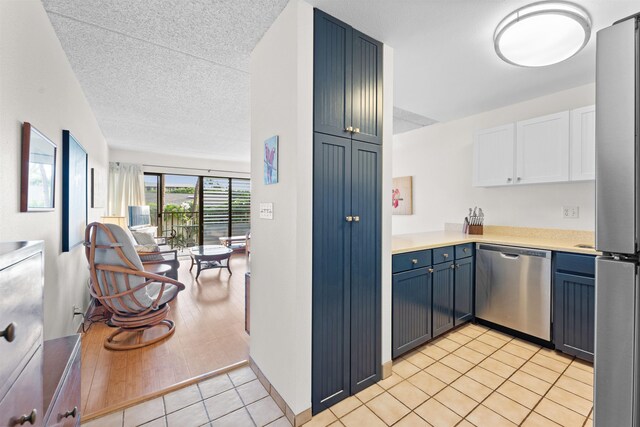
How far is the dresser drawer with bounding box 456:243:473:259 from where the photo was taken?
2.70 m

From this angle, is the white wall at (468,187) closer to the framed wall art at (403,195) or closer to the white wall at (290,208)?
the framed wall art at (403,195)

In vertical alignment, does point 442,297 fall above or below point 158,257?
below

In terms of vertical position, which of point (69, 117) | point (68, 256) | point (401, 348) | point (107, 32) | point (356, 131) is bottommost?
point (401, 348)

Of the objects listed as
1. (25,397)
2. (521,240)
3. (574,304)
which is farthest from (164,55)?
(574,304)

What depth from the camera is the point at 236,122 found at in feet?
13.0

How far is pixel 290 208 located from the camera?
161 cm

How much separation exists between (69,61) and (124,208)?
4317 mm

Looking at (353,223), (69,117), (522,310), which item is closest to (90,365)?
(69,117)

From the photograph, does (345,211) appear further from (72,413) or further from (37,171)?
(37,171)

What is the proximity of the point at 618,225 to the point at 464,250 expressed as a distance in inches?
95.3

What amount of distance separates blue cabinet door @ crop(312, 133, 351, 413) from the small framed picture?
0.27 metres

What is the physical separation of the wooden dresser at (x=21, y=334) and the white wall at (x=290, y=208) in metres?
1.04

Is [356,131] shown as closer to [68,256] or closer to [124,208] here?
[68,256]

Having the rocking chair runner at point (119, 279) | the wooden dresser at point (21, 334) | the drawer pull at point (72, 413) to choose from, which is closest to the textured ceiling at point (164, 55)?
the rocking chair runner at point (119, 279)
